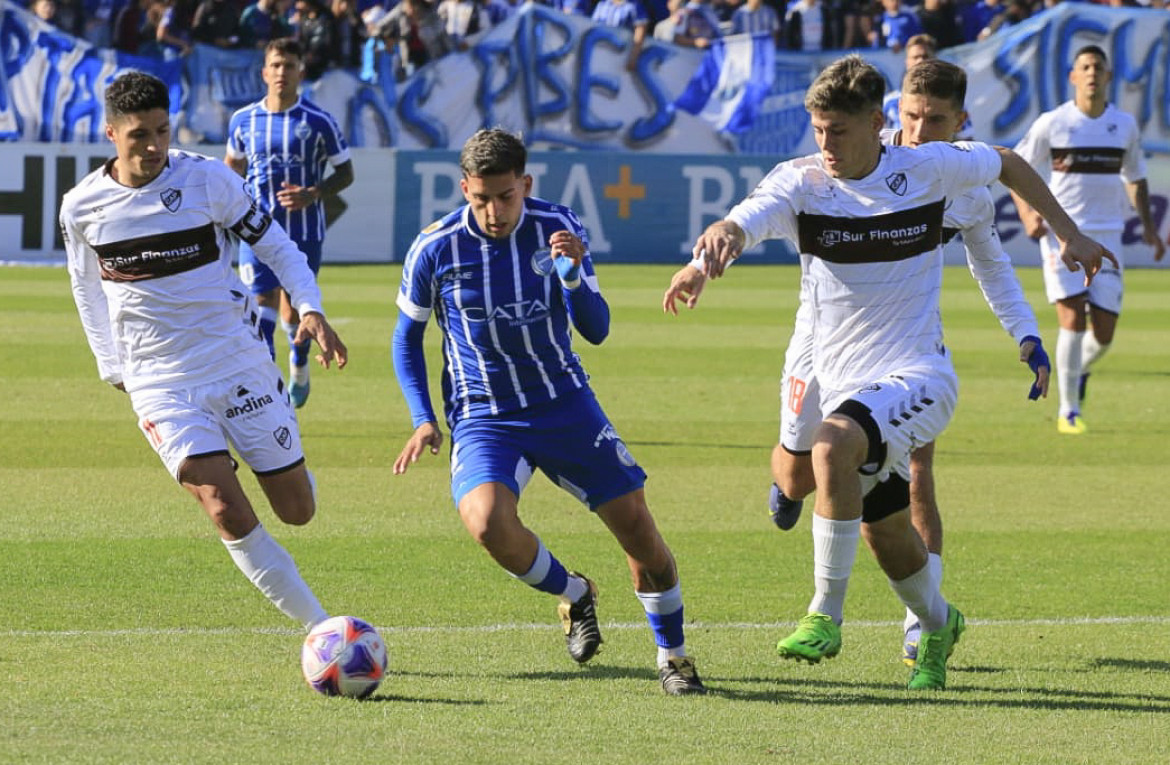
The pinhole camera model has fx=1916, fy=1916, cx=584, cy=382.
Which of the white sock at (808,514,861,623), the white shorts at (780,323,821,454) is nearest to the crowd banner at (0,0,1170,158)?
the white shorts at (780,323,821,454)

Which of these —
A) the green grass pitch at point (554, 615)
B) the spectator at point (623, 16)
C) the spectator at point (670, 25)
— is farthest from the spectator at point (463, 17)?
the green grass pitch at point (554, 615)

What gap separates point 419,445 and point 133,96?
148 cm

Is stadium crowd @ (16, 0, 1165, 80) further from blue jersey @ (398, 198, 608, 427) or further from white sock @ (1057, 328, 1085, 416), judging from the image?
blue jersey @ (398, 198, 608, 427)

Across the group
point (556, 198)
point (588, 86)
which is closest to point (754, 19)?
point (588, 86)

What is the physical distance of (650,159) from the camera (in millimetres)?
23797

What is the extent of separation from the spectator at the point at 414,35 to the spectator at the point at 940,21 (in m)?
6.66

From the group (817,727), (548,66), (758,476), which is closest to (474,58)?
(548,66)

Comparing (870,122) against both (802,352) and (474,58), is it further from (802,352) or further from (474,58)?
(474,58)

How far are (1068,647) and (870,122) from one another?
204 centimetres

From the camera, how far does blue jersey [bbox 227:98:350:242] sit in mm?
12398

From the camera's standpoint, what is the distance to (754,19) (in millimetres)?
25078

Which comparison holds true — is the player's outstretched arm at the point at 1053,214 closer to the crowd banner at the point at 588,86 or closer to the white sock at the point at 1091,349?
the white sock at the point at 1091,349

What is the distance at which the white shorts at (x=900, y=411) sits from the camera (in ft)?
18.9

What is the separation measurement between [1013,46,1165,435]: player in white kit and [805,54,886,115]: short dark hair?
6.53 metres
